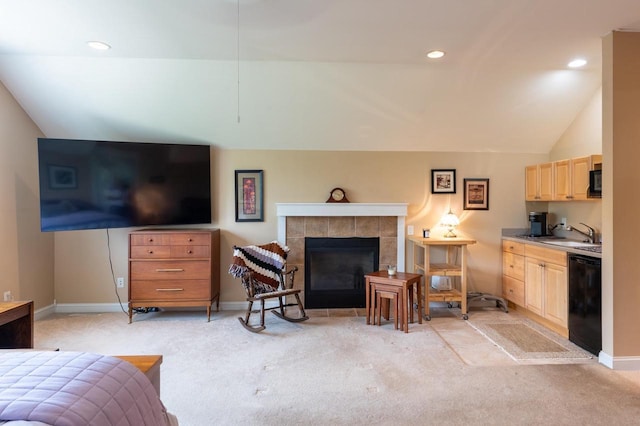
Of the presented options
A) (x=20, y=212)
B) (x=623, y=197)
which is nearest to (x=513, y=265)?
(x=623, y=197)

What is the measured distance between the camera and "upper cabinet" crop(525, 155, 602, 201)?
362cm

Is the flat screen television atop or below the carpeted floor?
atop

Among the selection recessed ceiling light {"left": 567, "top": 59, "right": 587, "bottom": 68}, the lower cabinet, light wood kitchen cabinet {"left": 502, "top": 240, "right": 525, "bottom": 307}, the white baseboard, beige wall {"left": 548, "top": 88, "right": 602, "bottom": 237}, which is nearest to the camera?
the white baseboard

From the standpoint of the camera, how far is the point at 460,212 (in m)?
4.59

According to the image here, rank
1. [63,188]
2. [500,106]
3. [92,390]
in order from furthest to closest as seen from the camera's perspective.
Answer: [500,106], [63,188], [92,390]

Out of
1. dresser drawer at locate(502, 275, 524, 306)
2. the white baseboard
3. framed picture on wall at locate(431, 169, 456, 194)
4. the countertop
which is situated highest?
framed picture on wall at locate(431, 169, 456, 194)

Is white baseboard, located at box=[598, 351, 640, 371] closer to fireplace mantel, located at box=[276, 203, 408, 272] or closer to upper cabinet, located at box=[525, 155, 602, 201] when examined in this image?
upper cabinet, located at box=[525, 155, 602, 201]

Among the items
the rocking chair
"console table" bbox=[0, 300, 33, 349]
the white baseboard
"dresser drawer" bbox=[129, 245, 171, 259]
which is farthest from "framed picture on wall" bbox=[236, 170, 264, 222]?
the white baseboard

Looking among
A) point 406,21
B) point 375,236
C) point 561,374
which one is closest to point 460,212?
point 375,236

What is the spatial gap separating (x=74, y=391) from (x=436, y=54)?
3.39 m

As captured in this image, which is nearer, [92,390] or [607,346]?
[92,390]

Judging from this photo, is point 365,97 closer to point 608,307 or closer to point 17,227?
point 608,307

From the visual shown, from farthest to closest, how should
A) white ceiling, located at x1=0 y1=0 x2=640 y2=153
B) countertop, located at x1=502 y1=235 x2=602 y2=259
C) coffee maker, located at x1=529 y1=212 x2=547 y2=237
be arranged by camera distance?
coffee maker, located at x1=529 y1=212 x2=547 y2=237 → countertop, located at x1=502 y1=235 x2=602 y2=259 → white ceiling, located at x1=0 y1=0 x2=640 y2=153

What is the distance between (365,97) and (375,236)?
1.67 metres
